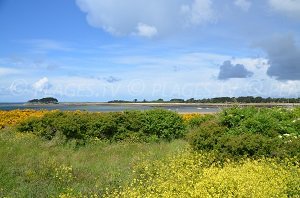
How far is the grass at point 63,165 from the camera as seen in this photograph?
954 centimetres

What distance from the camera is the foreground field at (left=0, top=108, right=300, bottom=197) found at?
8398 mm

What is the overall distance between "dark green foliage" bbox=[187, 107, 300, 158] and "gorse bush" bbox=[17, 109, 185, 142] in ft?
16.2

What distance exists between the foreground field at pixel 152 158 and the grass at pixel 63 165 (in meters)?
0.02

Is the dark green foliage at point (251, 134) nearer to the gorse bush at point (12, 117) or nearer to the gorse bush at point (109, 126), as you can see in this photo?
the gorse bush at point (109, 126)

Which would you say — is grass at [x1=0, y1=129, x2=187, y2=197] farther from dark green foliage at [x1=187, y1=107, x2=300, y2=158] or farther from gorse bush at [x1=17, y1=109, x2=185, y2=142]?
dark green foliage at [x1=187, y1=107, x2=300, y2=158]

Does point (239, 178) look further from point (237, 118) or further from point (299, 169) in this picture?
point (237, 118)

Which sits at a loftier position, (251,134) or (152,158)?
(251,134)

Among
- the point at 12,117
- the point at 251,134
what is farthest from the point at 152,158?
the point at 12,117

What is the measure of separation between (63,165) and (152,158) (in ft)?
10.3

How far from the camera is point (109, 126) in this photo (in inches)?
709

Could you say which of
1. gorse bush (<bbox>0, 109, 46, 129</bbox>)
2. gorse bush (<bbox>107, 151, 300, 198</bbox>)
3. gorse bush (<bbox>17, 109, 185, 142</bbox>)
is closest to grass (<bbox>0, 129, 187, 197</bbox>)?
gorse bush (<bbox>17, 109, 185, 142</bbox>)

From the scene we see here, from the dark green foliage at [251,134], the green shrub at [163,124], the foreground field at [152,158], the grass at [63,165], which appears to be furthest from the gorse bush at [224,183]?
the green shrub at [163,124]

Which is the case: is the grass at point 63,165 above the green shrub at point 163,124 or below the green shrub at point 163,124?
below

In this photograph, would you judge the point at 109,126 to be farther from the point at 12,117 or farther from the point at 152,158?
the point at 12,117
